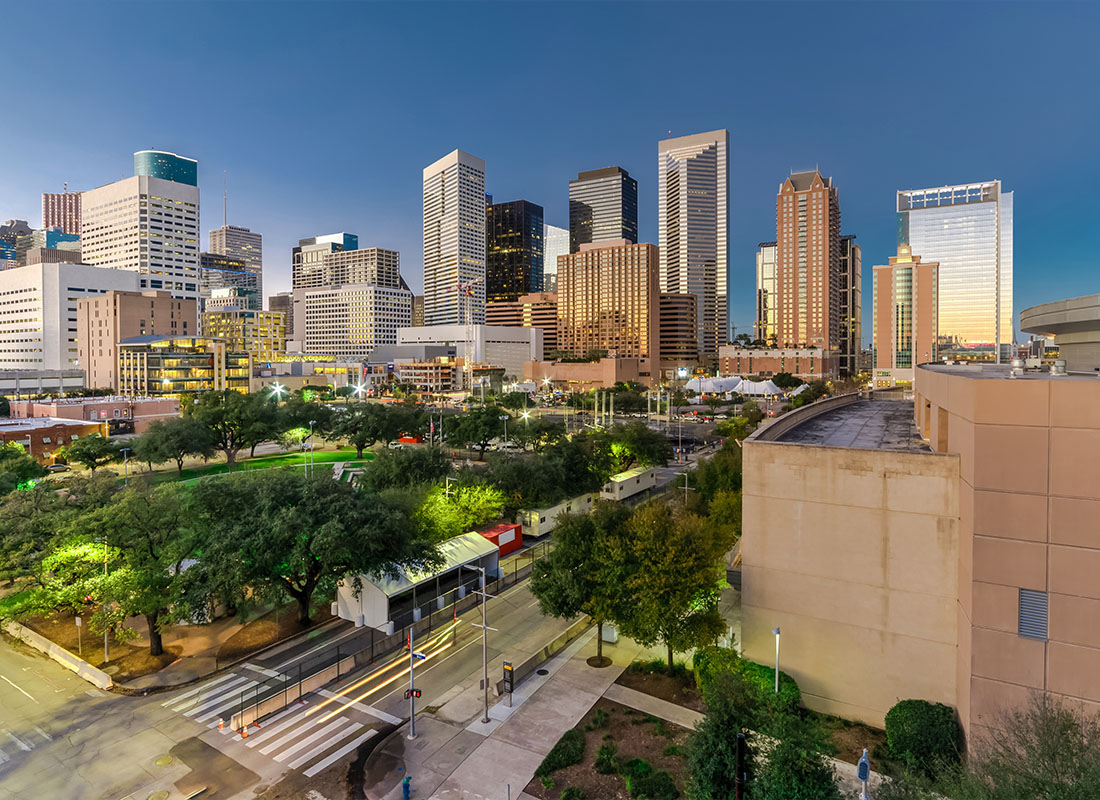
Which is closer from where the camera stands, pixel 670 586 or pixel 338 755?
pixel 338 755

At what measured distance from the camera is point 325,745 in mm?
20516

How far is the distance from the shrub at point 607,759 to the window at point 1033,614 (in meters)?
12.8

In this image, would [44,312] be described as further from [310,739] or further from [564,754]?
[564,754]

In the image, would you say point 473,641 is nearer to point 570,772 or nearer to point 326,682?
point 326,682

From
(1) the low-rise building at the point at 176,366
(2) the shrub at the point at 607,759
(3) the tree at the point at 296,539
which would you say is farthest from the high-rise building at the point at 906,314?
(2) the shrub at the point at 607,759

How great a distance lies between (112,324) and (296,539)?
171382 mm

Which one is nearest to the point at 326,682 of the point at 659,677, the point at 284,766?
the point at 284,766

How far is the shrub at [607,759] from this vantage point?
1875 centimetres

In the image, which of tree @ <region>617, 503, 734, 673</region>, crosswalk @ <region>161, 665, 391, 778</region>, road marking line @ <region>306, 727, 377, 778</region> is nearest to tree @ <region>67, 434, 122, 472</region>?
crosswalk @ <region>161, 665, 391, 778</region>

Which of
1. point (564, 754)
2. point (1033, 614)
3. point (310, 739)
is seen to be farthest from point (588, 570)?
point (1033, 614)

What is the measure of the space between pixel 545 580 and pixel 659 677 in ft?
20.2

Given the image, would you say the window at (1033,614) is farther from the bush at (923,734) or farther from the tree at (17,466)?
the tree at (17,466)

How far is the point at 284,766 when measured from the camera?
1934 cm

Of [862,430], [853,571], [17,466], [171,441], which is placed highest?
[862,430]
